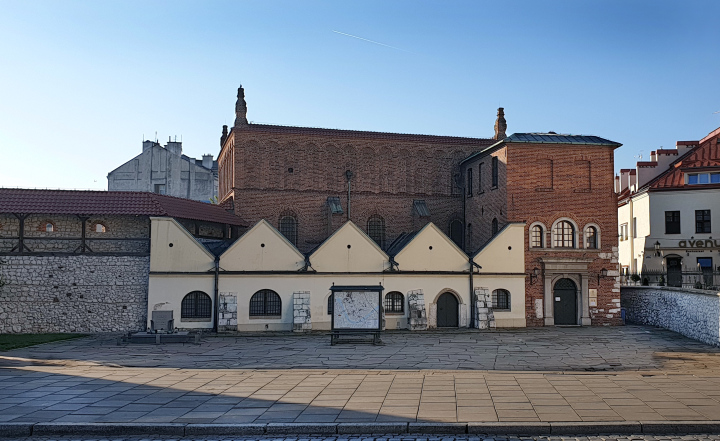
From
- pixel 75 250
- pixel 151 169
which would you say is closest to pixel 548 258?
pixel 75 250

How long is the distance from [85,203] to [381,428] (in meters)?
24.3

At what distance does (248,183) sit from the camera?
39.8 metres

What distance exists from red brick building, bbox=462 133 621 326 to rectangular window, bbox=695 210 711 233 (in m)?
10.5

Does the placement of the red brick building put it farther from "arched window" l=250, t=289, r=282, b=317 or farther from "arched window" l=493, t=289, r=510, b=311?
Answer: "arched window" l=250, t=289, r=282, b=317

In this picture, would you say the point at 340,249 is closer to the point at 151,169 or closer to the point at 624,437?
the point at 624,437

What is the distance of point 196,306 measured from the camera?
31422mm

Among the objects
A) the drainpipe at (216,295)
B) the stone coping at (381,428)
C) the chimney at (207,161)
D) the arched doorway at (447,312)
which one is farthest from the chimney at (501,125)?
the chimney at (207,161)

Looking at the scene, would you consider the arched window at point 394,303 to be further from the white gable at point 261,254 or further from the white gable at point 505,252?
the white gable at point 261,254

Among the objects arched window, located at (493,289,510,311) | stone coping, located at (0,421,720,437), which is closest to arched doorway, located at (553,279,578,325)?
arched window, located at (493,289,510,311)

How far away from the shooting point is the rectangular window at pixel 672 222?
141ft

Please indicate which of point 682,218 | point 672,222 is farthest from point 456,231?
point 682,218

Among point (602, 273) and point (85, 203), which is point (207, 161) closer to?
point (85, 203)

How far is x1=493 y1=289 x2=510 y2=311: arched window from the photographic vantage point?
34219 mm

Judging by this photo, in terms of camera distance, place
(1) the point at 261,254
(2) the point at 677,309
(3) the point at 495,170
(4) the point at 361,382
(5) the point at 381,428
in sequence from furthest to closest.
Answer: (3) the point at 495,170, (1) the point at 261,254, (2) the point at 677,309, (4) the point at 361,382, (5) the point at 381,428
